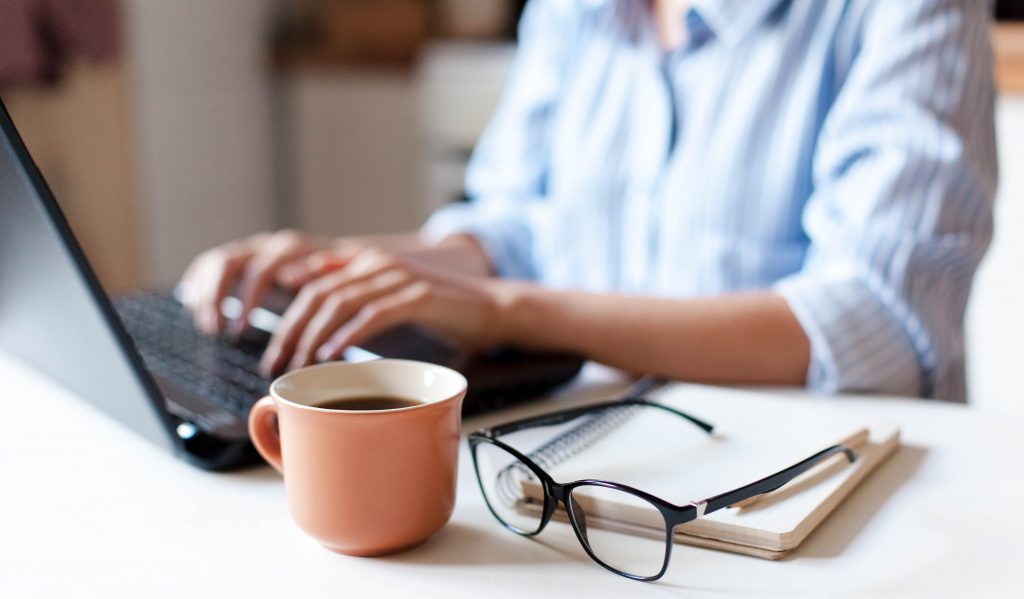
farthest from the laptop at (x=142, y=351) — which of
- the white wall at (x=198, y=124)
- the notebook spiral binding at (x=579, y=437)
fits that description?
the white wall at (x=198, y=124)

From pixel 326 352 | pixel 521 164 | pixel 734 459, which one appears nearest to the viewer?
pixel 734 459

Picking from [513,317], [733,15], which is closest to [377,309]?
[513,317]

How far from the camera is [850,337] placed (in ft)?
2.79

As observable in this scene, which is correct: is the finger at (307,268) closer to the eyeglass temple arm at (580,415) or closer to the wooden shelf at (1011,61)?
the eyeglass temple arm at (580,415)

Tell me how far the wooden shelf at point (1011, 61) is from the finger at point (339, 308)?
1.55m

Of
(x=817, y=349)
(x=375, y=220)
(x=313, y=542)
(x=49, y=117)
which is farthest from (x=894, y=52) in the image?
(x=375, y=220)

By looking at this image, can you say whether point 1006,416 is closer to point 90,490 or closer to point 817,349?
point 817,349

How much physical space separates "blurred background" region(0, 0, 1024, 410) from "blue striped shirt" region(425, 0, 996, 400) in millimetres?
1125

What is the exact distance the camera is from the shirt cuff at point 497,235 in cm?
120

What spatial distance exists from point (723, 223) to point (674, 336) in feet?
0.77

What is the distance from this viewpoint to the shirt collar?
1036 millimetres

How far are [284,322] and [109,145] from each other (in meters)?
1.66

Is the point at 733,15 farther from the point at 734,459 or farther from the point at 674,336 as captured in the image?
the point at 734,459

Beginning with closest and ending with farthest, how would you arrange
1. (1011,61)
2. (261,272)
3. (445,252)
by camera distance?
(261,272)
(445,252)
(1011,61)
